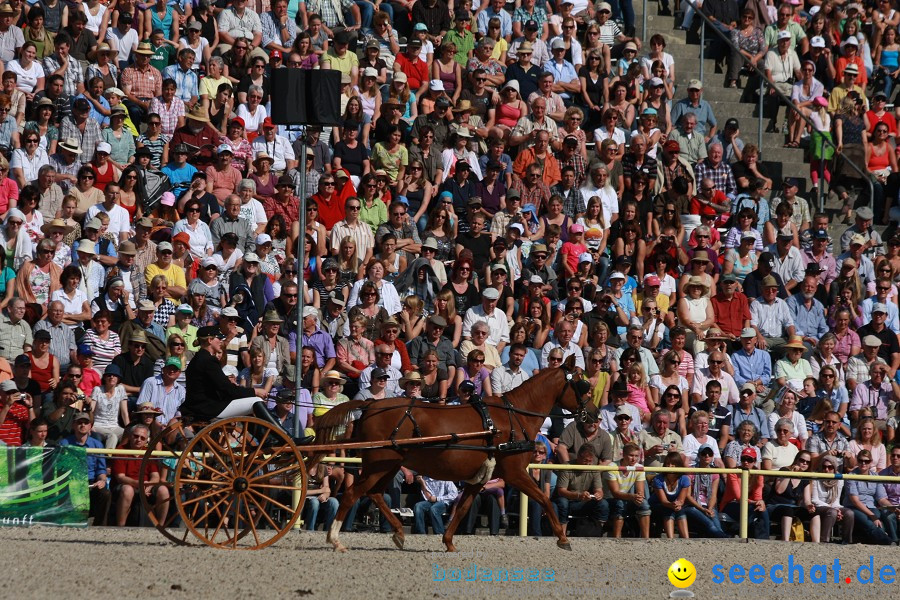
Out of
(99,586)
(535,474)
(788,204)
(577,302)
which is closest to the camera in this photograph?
(99,586)

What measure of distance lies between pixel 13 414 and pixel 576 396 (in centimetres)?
531

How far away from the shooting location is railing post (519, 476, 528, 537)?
15594 millimetres

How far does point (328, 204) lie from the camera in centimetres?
1931

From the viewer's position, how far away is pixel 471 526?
15.8 metres

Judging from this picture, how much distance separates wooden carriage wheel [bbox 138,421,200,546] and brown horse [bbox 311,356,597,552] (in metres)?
1.27

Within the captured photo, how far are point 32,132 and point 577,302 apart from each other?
→ 21.5ft

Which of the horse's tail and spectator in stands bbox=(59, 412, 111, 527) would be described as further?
spectator in stands bbox=(59, 412, 111, 527)

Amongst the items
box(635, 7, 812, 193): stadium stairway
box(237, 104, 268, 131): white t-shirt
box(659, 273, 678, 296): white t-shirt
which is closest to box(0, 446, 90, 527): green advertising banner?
box(237, 104, 268, 131): white t-shirt

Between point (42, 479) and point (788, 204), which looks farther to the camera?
point (788, 204)

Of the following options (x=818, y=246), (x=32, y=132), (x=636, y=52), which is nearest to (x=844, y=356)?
(x=818, y=246)

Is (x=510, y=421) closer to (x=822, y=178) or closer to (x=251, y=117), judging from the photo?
(x=251, y=117)

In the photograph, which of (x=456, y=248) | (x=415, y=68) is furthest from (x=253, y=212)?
(x=415, y=68)

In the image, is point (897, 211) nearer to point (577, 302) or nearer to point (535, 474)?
point (577, 302)

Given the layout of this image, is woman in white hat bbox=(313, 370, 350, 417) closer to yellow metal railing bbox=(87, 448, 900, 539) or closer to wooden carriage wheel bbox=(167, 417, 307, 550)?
yellow metal railing bbox=(87, 448, 900, 539)
